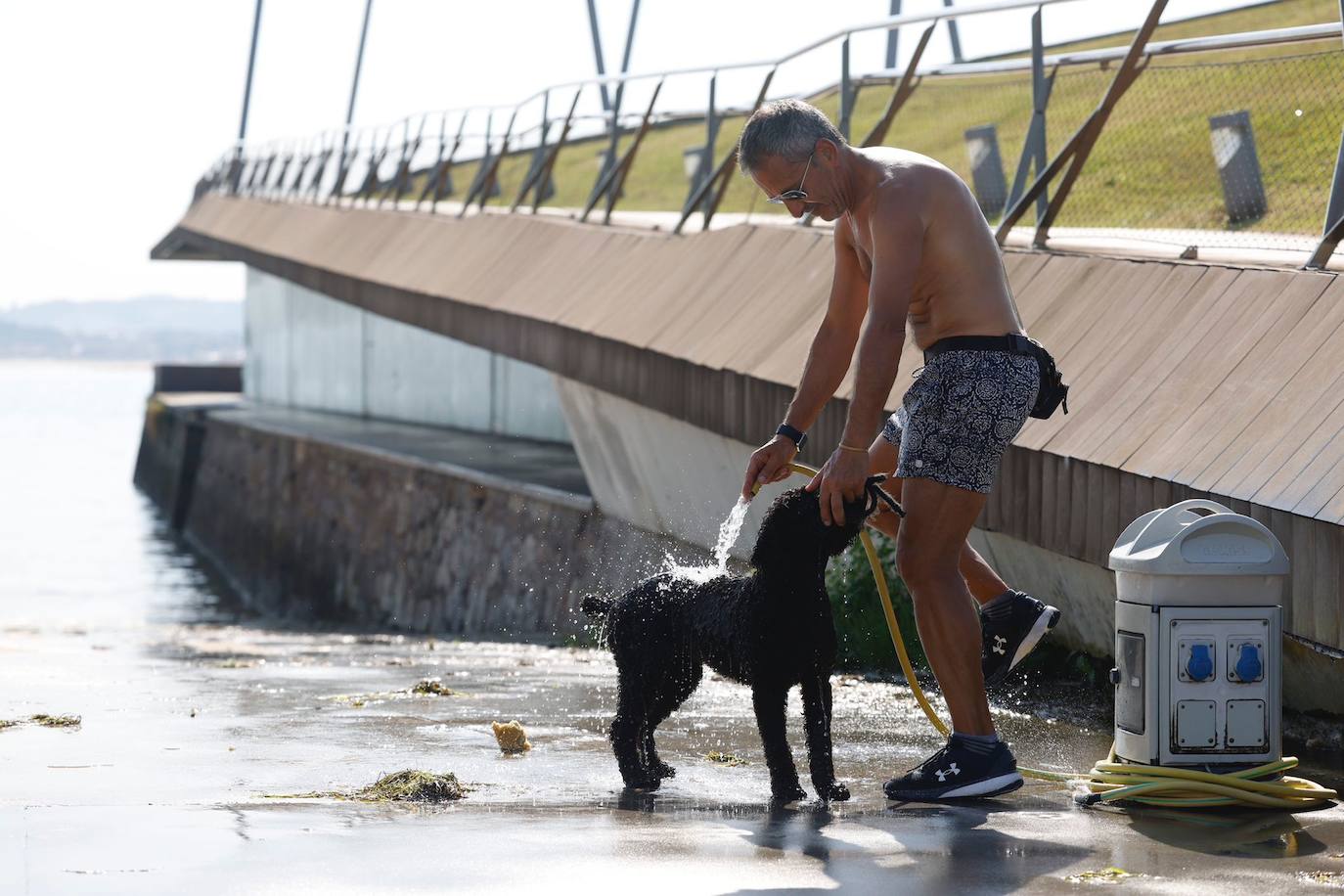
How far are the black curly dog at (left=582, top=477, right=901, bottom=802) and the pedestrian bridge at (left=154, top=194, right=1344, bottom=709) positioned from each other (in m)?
1.46

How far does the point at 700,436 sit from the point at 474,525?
23.9ft

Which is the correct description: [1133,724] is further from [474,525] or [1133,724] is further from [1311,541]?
[474,525]

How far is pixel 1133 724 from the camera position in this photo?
17.2 ft

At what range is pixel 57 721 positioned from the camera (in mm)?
6914

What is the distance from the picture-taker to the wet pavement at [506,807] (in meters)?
4.25

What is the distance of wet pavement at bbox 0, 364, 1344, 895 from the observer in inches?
167

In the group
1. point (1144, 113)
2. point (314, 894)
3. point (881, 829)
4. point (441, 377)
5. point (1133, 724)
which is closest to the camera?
point (314, 894)

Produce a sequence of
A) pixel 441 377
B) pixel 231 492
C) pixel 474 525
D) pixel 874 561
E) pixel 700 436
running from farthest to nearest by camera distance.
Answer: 1. pixel 231 492
2. pixel 441 377
3. pixel 474 525
4. pixel 700 436
5. pixel 874 561

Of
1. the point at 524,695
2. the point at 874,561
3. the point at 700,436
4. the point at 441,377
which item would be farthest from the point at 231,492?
the point at 874,561

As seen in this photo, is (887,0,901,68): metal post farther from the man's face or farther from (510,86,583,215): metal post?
(510,86,583,215): metal post

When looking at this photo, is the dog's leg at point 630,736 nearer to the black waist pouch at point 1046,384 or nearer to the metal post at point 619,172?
the black waist pouch at point 1046,384

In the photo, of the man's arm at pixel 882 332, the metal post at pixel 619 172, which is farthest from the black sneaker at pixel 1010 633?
the metal post at pixel 619 172

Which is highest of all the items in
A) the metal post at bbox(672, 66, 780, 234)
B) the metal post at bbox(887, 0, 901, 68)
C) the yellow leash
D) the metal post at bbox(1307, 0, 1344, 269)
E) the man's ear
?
the metal post at bbox(887, 0, 901, 68)

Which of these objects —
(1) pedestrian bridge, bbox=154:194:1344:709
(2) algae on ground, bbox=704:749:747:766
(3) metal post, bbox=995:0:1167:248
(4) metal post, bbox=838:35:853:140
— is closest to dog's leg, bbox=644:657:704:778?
(2) algae on ground, bbox=704:749:747:766
